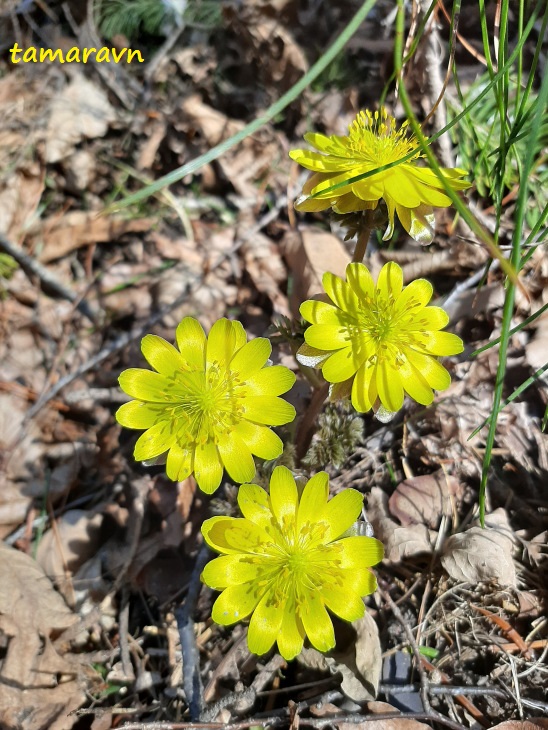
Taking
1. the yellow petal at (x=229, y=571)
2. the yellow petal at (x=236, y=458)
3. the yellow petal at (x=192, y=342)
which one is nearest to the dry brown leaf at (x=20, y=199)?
the yellow petal at (x=192, y=342)

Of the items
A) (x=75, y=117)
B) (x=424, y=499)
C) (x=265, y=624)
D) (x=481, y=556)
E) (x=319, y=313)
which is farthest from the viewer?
(x=75, y=117)

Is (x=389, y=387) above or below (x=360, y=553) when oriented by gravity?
above

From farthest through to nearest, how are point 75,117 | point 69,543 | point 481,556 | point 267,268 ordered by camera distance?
point 75,117, point 267,268, point 69,543, point 481,556

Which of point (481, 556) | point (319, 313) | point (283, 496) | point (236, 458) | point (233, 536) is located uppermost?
point (319, 313)

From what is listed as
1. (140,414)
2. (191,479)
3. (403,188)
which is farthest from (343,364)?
(191,479)

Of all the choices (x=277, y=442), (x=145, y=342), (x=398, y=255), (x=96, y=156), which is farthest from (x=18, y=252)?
(x=277, y=442)

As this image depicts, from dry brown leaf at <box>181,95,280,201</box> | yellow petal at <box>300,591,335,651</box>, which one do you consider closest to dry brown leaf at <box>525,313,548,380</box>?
yellow petal at <box>300,591,335,651</box>

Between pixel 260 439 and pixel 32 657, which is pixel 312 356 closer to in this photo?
pixel 260 439
